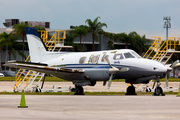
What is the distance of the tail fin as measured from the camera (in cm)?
2877

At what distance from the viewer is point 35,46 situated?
28969 millimetres

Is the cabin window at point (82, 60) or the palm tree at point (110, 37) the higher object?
the palm tree at point (110, 37)

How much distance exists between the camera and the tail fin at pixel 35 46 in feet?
94.4

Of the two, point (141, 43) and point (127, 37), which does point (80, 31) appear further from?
point (141, 43)

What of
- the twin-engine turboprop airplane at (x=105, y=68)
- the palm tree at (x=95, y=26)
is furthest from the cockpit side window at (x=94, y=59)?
the palm tree at (x=95, y=26)

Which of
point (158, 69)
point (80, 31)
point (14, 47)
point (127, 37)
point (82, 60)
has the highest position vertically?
point (80, 31)

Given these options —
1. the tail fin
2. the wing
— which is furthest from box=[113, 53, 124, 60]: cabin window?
the tail fin

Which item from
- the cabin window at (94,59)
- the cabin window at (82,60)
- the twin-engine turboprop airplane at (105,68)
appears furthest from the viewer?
the cabin window at (82,60)

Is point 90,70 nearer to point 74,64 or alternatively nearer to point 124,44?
point 74,64

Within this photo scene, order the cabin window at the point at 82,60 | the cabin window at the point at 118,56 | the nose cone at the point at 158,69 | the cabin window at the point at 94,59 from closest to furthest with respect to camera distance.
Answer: the nose cone at the point at 158,69
the cabin window at the point at 118,56
the cabin window at the point at 94,59
the cabin window at the point at 82,60

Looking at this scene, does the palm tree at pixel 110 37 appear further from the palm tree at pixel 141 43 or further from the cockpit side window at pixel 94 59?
the cockpit side window at pixel 94 59

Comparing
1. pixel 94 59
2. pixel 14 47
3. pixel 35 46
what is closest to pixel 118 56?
pixel 94 59

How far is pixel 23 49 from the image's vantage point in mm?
81125

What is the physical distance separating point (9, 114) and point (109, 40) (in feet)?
238
